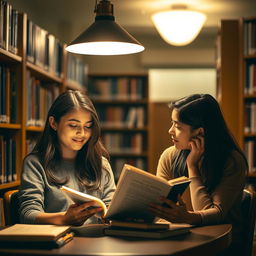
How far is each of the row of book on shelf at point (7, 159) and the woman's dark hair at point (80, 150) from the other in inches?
31.2

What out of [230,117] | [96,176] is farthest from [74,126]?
[230,117]

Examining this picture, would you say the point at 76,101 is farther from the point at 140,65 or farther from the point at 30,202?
the point at 140,65

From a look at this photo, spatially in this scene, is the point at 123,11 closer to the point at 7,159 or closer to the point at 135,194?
the point at 7,159

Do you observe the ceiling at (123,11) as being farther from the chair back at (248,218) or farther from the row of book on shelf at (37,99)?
the chair back at (248,218)

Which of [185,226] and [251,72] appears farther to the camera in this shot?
[251,72]

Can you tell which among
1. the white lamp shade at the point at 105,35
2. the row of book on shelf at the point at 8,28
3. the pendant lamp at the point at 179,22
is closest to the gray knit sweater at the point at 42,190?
the white lamp shade at the point at 105,35

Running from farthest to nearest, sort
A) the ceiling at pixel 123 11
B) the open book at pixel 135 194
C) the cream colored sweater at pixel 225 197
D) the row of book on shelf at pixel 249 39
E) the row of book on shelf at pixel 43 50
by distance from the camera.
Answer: the ceiling at pixel 123 11 < the row of book on shelf at pixel 249 39 < the row of book on shelf at pixel 43 50 < the cream colored sweater at pixel 225 197 < the open book at pixel 135 194

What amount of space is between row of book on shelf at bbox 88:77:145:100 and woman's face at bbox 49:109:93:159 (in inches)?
158

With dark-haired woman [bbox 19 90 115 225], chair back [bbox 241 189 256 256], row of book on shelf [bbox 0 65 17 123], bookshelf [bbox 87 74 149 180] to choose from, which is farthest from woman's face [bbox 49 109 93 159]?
bookshelf [bbox 87 74 149 180]

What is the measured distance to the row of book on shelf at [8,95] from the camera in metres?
2.83

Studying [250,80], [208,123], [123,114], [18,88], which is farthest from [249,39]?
[123,114]

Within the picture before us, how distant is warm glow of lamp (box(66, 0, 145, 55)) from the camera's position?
6.38ft

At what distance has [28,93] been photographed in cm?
324

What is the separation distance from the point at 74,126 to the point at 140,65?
4630 millimetres
